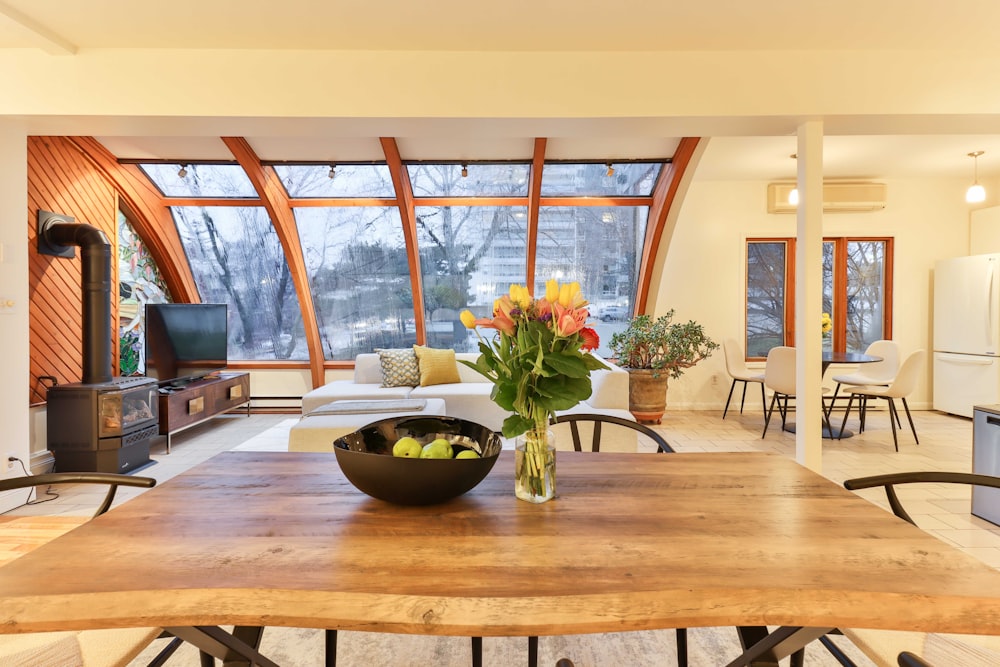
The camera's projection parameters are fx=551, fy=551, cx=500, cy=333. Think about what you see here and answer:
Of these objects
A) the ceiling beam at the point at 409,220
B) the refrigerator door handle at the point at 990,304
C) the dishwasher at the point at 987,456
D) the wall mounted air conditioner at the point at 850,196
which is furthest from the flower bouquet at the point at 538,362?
the refrigerator door handle at the point at 990,304

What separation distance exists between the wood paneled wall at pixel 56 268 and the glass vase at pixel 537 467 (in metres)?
4.44

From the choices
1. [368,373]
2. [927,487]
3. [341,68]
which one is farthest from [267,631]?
[927,487]

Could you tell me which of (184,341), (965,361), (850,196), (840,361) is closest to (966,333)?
(965,361)

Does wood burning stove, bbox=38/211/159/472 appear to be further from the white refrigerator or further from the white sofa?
the white refrigerator

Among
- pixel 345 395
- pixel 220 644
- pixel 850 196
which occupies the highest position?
pixel 850 196

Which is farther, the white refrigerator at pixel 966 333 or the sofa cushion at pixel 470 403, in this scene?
the white refrigerator at pixel 966 333

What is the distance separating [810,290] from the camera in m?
3.35

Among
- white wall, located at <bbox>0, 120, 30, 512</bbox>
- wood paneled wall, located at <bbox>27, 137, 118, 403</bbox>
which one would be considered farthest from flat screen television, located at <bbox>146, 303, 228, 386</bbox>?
white wall, located at <bbox>0, 120, 30, 512</bbox>

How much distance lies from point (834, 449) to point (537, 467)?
466 cm

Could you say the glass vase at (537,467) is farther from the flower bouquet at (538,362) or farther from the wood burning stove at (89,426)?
the wood burning stove at (89,426)

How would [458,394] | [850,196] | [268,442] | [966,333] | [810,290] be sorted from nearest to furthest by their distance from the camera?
1. [810,290]
2. [268,442]
3. [458,394]
4. [966,333]
5. [850,196]

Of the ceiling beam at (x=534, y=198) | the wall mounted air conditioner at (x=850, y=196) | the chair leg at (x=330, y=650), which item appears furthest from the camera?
the wall mounted air conditioner at (x=850, y=196)

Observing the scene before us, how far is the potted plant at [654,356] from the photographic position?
19.3ft

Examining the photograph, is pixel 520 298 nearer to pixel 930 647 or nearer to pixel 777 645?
pixel 777 645
